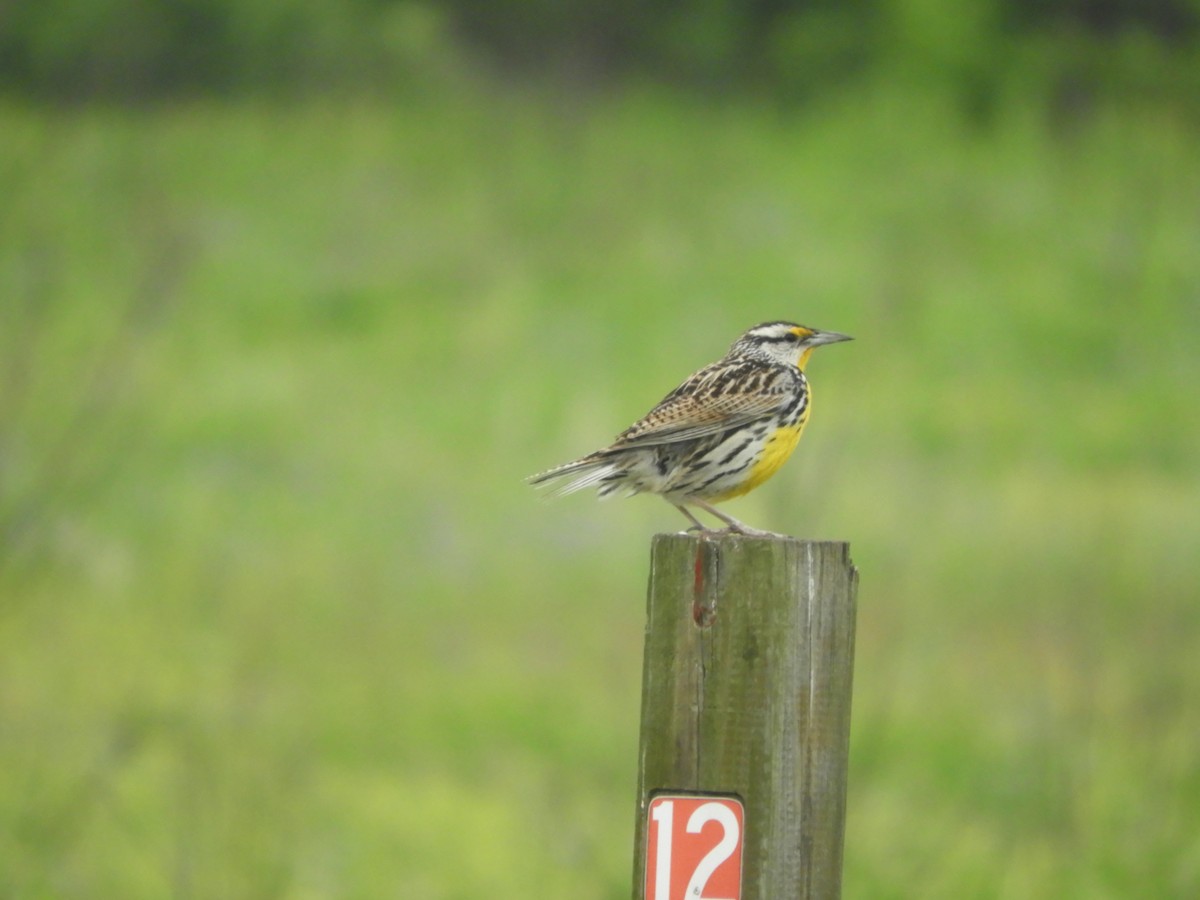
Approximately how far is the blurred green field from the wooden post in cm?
568

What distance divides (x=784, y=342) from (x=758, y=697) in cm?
259

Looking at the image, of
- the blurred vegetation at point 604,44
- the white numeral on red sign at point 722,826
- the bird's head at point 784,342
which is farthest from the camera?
the blurred vegetation at point 604,44

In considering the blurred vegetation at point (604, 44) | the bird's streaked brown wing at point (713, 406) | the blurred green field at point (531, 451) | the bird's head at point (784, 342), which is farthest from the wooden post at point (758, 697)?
the blurred vegetation at point (604, 44)

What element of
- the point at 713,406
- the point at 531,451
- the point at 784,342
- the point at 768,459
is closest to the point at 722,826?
the point at 768,459

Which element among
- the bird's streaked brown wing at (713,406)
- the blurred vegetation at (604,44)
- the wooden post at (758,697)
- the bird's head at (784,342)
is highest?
the blurred vegetation at (604,44)

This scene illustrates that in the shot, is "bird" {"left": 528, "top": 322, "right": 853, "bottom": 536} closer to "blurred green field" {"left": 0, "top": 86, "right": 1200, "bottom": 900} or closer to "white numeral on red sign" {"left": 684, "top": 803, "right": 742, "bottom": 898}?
"white numeral on red sign" {"left": 684, "top": 803, "right": 742, "bottom": 898}

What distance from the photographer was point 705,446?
481cm

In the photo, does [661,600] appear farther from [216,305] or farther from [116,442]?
[216,305]

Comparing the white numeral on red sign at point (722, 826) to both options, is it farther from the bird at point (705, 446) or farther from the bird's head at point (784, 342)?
the bird's head at point (784, 342)

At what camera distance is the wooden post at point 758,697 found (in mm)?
2957

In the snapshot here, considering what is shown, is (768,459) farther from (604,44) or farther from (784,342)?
(604,44)

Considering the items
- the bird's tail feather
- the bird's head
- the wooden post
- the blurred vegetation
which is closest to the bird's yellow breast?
the bird's tail feather

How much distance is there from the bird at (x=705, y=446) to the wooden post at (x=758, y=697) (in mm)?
1649

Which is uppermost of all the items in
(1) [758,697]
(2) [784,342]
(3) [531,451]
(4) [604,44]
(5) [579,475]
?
(4) [604,44]
